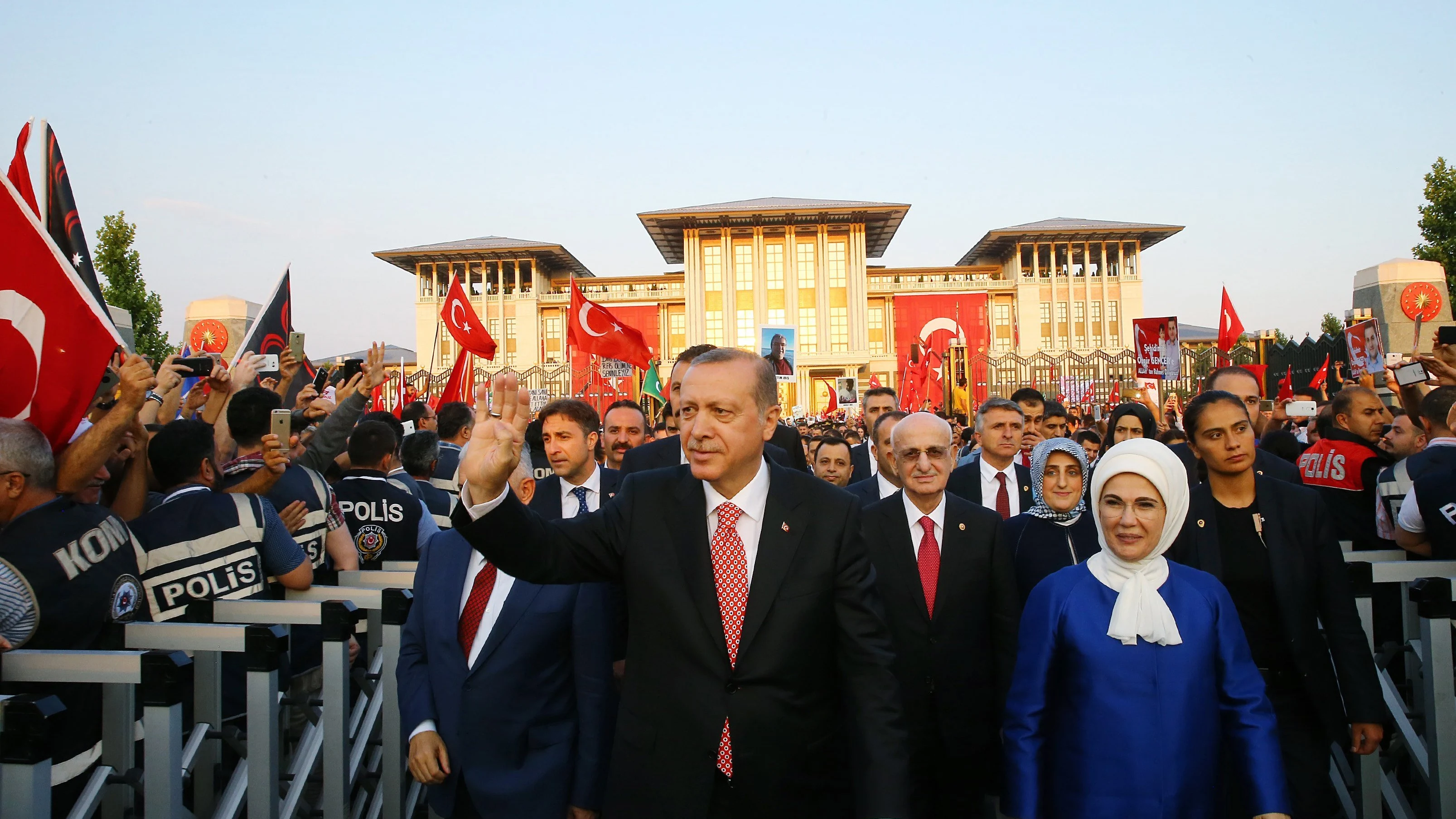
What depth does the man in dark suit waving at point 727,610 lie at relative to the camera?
2.31m

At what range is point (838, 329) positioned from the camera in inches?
2131

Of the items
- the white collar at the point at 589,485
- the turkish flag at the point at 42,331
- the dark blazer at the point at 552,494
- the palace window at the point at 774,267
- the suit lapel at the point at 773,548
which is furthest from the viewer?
the palace window at the point at 774,267

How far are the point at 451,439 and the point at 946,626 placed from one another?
14.7 feet

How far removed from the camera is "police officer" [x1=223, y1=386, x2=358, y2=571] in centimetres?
426

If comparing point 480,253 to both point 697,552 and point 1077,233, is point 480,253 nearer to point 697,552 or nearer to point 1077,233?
point 1077,233

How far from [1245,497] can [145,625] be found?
379cm

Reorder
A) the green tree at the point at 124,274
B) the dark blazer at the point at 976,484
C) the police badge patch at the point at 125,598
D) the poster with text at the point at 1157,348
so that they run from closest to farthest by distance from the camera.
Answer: the police badge patch at the point at 125,598 → the dark blazer at the point at 976,484 → the poster with text at the point at 1157,348 → the green tree at the point at 124,274

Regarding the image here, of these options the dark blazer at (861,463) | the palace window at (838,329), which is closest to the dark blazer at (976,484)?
the dark blazer at (861,463)

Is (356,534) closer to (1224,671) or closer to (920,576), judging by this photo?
(920,576)

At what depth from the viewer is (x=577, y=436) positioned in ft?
14.0

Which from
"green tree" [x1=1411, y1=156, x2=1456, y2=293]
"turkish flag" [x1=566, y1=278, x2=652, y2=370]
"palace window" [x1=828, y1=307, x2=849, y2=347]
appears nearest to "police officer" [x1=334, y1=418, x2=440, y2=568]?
"turkish flag" [x1=566, y1=278, x2=652, y2=370]

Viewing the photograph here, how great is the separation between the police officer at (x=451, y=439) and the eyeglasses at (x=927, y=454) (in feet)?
12.0

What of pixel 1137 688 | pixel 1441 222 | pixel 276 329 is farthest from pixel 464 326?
pixel 1441 222

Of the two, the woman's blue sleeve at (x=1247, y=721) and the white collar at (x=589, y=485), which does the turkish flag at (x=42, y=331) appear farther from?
the woman's blue sleeve at (x=1247, y=721)
